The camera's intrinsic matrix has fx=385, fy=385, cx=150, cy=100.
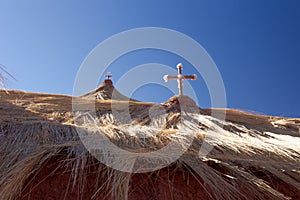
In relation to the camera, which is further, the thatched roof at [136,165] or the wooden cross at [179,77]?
the wooden cross at [179,77]

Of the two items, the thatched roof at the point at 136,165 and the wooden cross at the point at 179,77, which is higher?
the wooden cross at the point at 179,77

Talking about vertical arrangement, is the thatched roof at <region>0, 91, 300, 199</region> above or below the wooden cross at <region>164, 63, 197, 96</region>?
below

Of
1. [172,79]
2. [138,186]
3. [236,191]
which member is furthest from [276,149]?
[172,79]

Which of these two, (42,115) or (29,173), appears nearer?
(29,173)

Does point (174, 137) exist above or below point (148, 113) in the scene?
below

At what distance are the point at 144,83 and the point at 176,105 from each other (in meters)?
0.43

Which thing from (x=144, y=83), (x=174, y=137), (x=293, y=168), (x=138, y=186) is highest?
(x=144, y=83)

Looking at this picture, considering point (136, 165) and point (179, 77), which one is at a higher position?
point (179, 77)

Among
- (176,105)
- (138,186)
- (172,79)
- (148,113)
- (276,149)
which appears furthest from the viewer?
(172,79)

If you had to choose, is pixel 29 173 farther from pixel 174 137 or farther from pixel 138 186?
pixel 174 137

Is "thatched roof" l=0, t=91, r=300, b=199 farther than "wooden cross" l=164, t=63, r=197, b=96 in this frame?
No

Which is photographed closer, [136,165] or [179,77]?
[136,165]

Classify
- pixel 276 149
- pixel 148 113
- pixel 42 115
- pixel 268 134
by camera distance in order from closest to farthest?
pixel 276 149 → pixel 42 115 → pixel 268 134 → pixel 148 113

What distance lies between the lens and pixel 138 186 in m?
2.06
